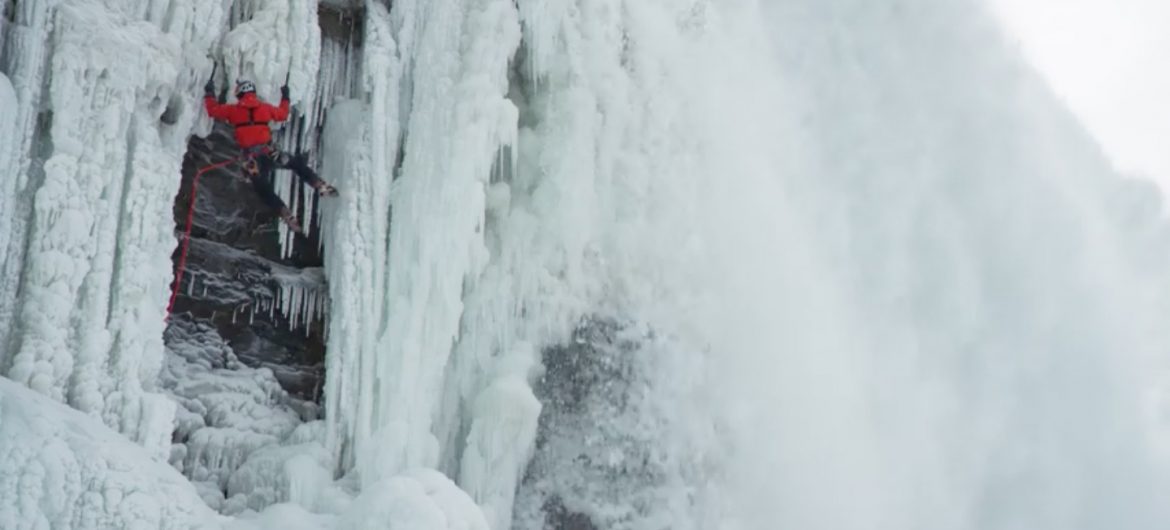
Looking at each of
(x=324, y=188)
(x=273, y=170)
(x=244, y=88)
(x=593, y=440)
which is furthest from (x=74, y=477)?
(x=593, y=440)

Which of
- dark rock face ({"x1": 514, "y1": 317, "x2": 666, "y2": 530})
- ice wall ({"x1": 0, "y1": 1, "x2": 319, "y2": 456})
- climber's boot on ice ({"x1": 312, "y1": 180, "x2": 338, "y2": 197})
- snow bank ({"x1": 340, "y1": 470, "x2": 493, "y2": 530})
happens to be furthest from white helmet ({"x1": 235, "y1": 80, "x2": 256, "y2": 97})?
dark rock face ({"x1": 514, "y1": 317, "x2": 666, "y2": 530})

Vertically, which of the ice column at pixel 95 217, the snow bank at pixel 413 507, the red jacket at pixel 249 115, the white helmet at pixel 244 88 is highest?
the white helmet at pixel 244 88

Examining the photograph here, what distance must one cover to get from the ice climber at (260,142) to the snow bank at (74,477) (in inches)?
100

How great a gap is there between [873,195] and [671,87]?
427cm

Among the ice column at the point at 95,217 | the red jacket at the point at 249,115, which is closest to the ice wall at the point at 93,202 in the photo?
the ice column at the point at 95,217

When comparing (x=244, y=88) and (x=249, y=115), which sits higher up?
(x=244, y=88)

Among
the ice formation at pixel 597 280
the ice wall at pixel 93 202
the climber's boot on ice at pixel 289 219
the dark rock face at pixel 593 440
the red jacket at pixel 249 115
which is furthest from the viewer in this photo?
→ the dark rock face at pixel 593 440

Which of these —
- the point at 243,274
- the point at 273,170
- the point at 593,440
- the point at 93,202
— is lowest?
the point at 593,440

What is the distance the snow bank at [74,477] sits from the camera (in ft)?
17.1

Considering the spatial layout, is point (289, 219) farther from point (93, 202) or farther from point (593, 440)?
point (593, 440)

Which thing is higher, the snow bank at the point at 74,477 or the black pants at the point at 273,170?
the black pants at the point at 273,170

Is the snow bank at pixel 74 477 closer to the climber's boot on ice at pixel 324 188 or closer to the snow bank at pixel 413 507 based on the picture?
the snow bank at pixel 413 507

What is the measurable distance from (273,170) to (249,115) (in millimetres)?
738

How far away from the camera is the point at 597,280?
355 inches
